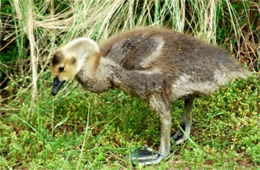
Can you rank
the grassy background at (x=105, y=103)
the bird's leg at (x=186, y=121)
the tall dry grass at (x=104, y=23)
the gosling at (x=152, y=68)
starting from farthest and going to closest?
the tall dry grass at (x=104, y=23) → the bird's leg at (x=186, y=121) → the grassy background at (x=105, y=103) → the gosling at (x=152, y=68)

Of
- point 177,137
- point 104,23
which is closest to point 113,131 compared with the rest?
point 177,137

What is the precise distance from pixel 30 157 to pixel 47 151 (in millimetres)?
170

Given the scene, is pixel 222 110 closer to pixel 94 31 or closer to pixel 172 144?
pixel 172 144

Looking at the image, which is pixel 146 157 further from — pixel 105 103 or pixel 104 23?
pixel 104 23

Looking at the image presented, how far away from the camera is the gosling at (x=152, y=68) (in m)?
4.55

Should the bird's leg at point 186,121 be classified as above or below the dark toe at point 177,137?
above

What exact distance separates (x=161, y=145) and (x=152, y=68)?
58 centimetres

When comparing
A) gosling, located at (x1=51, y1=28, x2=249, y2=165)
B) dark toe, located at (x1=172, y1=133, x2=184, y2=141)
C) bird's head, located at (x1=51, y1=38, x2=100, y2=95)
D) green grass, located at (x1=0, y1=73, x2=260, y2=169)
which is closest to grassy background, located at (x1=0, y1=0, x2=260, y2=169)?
green grass, located at (x1=0, y1=73, x2=260, y2=169)

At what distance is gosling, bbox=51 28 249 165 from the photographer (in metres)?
4.55

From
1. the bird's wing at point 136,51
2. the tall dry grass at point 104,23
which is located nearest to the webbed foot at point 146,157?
the bird's wing at point 136,51

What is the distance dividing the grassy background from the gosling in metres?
0.29

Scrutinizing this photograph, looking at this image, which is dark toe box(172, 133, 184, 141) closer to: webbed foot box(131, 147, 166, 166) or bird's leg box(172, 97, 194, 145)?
bird's leg box(172, 97, 194, 145)

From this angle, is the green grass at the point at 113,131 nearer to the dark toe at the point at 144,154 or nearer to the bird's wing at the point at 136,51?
the dark toe at the point at 144,154

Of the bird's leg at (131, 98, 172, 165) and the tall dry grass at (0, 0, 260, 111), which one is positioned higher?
the tall dry grass at (0, 0, 260, 111)
